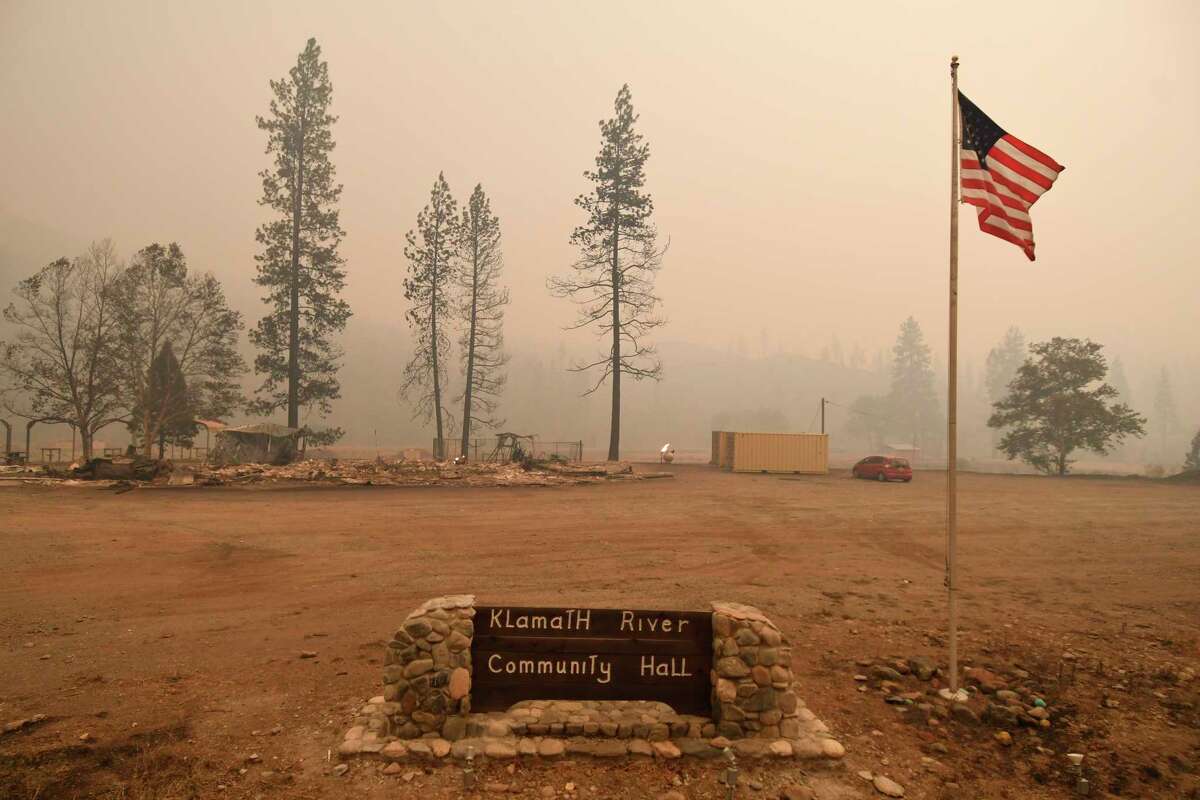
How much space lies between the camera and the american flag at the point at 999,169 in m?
6.75

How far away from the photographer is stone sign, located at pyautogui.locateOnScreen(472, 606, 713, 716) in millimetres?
5574

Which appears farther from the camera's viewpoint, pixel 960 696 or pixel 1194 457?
pixel 1194 457

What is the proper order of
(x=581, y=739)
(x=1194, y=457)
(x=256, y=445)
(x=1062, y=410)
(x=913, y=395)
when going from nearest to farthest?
(x=581, y=739)
(x=256, y=445)
(x=1062, y=410)
(x=1194, y=457)
(x=913, y=395)

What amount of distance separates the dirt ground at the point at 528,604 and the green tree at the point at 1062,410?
27.7 metres

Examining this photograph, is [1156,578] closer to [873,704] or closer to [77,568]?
[873,704]

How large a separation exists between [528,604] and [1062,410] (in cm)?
4684

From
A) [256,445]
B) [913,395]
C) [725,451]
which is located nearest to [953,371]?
[725,451]

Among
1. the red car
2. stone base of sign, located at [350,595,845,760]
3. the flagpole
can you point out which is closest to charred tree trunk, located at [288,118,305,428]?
the red car

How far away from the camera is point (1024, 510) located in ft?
68.3

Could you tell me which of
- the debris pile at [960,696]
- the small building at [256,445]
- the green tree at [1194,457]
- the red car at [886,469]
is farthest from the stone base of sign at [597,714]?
the green tree at [1194,457]

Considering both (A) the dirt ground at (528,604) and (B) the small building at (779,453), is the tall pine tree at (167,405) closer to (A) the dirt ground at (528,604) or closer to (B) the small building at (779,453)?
(A) the dirt ground at (528,604)

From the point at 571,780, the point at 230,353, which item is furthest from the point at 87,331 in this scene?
the point at 571,780

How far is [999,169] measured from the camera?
6.77m

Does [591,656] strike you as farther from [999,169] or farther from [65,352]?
[65,352]
